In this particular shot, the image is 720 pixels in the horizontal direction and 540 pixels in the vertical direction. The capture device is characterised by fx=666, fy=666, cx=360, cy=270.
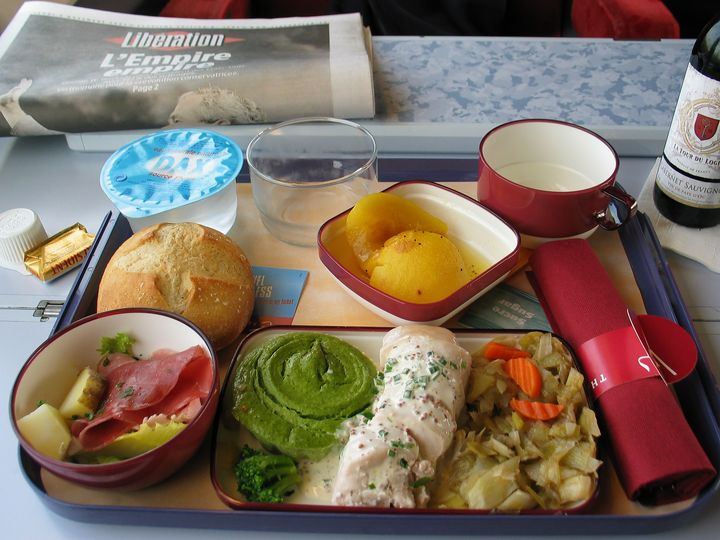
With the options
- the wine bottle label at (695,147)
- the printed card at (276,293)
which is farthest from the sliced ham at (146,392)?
the wine bottle label at (695,147)

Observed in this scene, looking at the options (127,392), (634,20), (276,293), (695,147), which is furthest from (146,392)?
(634,20)

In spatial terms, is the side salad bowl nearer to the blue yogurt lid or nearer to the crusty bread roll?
the crusty bread roll

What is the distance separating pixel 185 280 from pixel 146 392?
17cm

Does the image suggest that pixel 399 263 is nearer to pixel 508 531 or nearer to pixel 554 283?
pixel 554 283

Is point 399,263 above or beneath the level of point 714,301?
above

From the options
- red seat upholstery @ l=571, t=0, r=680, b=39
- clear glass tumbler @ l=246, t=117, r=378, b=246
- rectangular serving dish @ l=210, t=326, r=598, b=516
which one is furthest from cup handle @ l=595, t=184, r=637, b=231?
red seat upholstery @ l=571, t=0, r=680, b=39

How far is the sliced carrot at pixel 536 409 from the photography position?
2.41ft

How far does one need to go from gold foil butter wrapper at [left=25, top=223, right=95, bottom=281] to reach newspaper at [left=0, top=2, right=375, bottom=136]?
291 mm

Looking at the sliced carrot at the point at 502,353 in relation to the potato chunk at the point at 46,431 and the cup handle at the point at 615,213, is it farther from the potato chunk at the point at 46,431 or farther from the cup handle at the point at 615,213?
the potato chunk at the point at 46,431

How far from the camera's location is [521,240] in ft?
3.18

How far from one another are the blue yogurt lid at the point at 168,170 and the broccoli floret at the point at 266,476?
17.0 inches

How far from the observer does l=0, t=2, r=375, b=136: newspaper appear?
1.23m

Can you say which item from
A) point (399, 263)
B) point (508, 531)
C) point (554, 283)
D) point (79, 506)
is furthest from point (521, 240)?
point (79, 506)

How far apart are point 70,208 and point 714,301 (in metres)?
1.03
